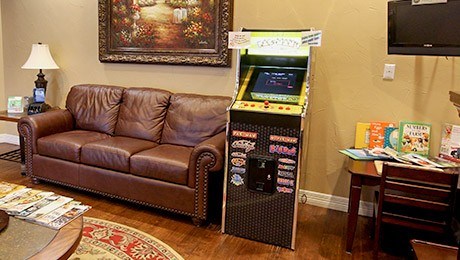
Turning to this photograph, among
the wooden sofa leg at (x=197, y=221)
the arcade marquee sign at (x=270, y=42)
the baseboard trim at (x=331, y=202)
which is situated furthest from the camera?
the baseboard trim at (x=331, y=202)

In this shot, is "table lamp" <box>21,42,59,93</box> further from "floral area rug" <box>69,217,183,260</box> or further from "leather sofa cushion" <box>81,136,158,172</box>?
"floral area rug" <box>69,217,183,260</box>

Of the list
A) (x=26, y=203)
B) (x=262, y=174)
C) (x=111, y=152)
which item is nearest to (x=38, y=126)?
(x=111, y=152)

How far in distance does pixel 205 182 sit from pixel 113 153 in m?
0.91

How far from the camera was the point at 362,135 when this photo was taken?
3029mm

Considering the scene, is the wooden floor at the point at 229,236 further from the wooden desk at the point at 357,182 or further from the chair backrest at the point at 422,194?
the chair backrest at the point at 422,194

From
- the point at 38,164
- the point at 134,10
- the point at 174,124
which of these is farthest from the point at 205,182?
the point at 134,10

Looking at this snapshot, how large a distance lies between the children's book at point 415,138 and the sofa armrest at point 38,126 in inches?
129

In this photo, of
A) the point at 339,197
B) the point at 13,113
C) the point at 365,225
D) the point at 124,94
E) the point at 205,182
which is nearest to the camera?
the point at 205,182

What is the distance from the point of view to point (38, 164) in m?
3.47

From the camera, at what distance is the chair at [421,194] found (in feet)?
6.89

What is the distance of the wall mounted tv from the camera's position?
7.77 feet

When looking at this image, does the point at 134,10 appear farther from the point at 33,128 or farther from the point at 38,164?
the point at 38,164

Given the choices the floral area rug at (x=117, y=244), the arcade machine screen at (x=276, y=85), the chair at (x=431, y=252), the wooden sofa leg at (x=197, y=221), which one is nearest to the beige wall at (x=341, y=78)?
the arcade machine screen at (x=276, y=85)

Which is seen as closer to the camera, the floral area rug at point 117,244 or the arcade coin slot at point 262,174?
the floral area rug at point 117,244
